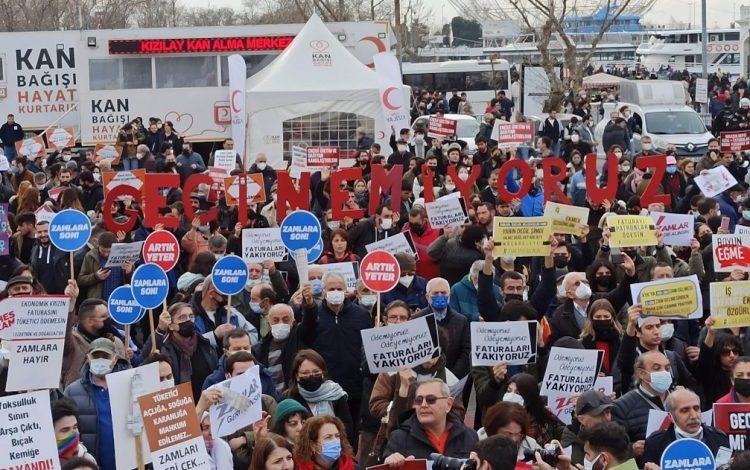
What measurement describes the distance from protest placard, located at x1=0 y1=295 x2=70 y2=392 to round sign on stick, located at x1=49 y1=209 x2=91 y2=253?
10.2ft

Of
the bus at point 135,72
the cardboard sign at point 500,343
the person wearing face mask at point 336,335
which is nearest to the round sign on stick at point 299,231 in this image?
the person wearing face mask at point 336,335

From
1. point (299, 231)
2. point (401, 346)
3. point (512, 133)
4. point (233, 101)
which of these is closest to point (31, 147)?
point (233, 101)

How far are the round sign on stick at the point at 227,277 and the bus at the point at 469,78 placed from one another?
39.8m

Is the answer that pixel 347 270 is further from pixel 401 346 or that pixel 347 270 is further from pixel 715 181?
pixel 715 181

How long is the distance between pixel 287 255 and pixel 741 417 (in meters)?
5.86

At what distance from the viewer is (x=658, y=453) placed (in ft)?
25.0

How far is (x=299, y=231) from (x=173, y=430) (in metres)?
5.47

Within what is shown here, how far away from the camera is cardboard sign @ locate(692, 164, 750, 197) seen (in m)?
15.3

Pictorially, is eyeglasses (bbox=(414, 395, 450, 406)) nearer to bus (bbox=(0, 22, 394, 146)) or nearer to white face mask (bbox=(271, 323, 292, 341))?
white face mask (bbox=(271, 323, 292, 341))

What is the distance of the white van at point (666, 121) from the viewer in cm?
3034

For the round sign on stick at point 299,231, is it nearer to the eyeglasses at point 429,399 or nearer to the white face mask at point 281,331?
the white face mask at point 281,331

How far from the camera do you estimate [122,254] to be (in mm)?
12469

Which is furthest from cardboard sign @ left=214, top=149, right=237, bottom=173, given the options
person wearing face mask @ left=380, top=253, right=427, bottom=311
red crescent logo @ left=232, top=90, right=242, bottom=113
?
person wearing face mask @ left=380, top=253, right=427, bottom=311

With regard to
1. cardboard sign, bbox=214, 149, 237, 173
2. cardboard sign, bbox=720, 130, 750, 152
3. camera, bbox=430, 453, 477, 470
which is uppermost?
cardboard sign, bbox=720, 130, 750, 152
